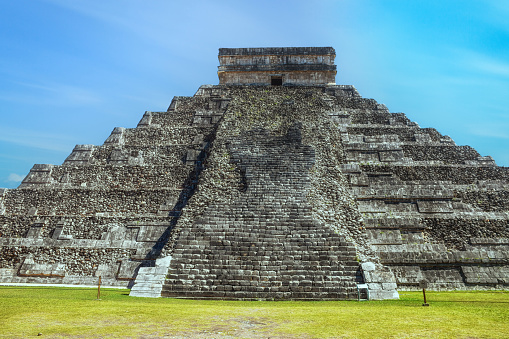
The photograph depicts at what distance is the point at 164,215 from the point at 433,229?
8763 mm

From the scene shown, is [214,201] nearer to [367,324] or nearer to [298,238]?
[298,238]

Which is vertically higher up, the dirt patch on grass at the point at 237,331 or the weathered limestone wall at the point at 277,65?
the weathered limestone wall at the point at 277,65

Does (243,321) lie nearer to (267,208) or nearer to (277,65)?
(267,208)

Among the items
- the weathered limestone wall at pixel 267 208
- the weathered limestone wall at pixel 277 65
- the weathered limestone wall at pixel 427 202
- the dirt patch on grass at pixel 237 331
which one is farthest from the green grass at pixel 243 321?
the weathered limestone wall at pixel 277 65

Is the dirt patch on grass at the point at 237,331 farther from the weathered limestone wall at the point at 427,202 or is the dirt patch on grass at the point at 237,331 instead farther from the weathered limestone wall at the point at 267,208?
the weathered limestone wall at the point at 427,202

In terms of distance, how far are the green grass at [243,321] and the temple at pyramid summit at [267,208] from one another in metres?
2.38

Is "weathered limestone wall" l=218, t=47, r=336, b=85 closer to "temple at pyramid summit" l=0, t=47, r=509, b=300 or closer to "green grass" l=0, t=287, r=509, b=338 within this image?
"temple at pyramid summit" l=0, t=47, r=509, b=300

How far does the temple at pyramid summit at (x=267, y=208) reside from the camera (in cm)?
973

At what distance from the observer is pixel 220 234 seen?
1070 centimetres

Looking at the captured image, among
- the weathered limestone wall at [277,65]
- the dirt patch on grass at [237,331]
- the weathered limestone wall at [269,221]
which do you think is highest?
the weathered limestone wall at [277,65]

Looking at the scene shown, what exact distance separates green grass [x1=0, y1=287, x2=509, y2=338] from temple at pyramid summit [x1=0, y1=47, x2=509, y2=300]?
2.38 m

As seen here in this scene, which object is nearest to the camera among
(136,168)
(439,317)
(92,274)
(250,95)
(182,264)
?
(439,317)

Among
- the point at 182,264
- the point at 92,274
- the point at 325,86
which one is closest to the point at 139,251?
the point at 92,274

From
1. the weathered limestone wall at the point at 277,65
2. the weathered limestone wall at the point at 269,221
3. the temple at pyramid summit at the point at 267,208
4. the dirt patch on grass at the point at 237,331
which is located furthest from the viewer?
the weathered limestone wall at the point at 277,65
